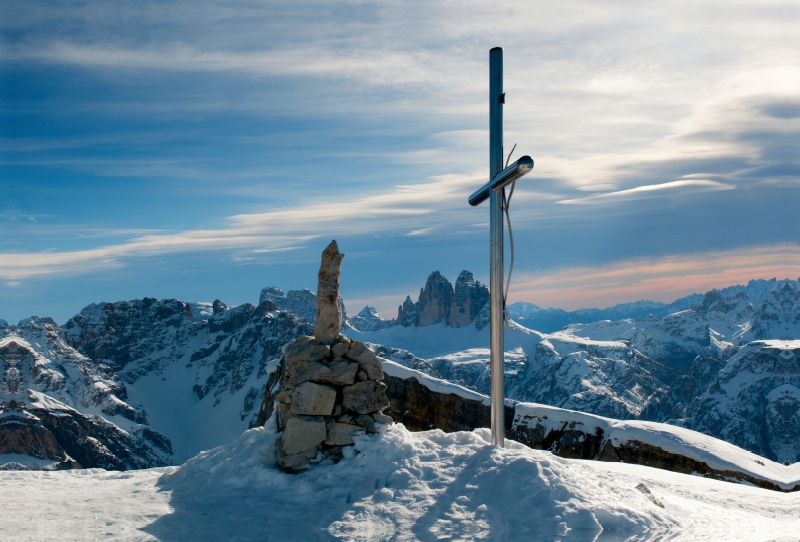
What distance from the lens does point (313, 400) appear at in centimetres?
1307

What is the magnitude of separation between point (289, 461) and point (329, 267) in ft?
15.6

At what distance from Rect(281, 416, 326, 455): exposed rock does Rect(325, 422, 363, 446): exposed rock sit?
19cm

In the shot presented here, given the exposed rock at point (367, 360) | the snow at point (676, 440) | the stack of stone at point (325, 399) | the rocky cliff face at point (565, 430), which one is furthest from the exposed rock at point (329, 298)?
the snow at point (676, 440)

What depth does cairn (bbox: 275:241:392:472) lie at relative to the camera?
1289 cm

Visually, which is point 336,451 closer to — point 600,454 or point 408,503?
point 408,503

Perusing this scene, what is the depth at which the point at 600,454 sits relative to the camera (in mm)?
25969

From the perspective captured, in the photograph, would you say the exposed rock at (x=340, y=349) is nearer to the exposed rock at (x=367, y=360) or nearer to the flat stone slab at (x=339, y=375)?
the exposed rock at (x=367, y=360)

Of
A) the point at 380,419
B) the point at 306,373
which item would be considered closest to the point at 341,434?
the point at 380,419

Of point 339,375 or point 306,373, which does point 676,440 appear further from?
point 306,373

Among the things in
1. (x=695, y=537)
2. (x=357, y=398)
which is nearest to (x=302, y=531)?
(x=357, y=398)

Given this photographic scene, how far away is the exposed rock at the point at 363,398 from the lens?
44.1 ft

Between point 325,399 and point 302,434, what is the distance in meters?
0.88

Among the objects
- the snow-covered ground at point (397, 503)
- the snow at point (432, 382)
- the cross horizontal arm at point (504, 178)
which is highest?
the cross horizontal arm at point (504, 178)

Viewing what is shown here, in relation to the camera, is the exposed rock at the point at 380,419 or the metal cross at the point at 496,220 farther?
the exposed rock at the point at 380,419
